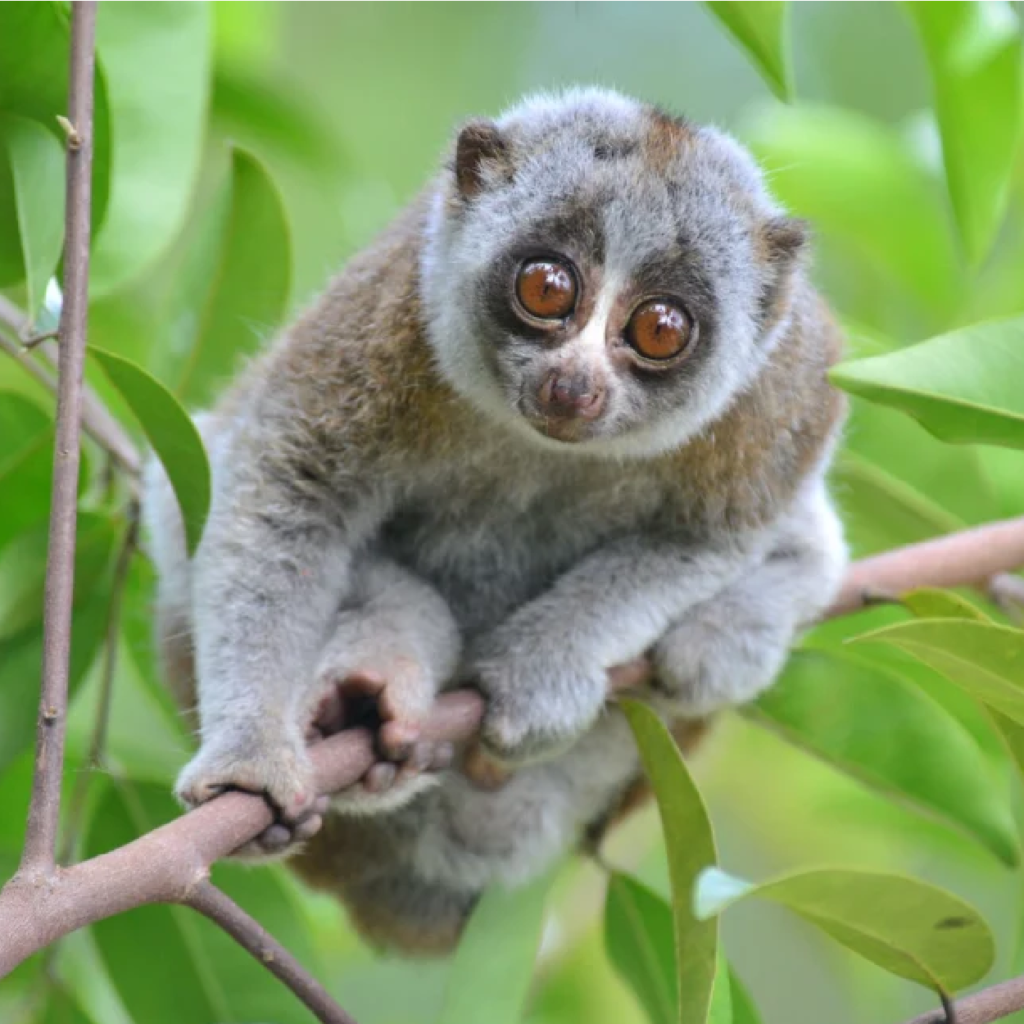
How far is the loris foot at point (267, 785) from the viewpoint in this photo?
101 inches

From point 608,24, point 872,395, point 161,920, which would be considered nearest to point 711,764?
point 161,920

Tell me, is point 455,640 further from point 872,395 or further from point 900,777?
point 872,395

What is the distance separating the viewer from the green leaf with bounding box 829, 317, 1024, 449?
2238mm

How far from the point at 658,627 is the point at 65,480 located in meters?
1.38

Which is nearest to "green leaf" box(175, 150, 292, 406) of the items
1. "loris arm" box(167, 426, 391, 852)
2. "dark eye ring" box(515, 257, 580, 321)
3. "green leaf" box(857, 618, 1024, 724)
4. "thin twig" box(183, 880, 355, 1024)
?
"loris arm" box(167, 426, 391, 852)

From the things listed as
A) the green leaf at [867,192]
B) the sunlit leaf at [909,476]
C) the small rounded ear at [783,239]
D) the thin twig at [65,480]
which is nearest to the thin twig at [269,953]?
the thin twig at [65,480]

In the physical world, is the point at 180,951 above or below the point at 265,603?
below

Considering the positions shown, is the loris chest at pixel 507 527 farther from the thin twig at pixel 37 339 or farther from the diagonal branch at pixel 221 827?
the thin twig at pixel 37 339

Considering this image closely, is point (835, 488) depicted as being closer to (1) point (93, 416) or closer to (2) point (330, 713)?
(2) point (330, 713)

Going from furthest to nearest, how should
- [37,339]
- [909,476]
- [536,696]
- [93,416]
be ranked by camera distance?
[909,476]
[93,416]
[536,696]
[37,339]

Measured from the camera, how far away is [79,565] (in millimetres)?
3082

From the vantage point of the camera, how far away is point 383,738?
109 inches

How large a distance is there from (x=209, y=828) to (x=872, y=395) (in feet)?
3.66

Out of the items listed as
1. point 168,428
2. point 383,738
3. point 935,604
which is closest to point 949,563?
point 935,604
